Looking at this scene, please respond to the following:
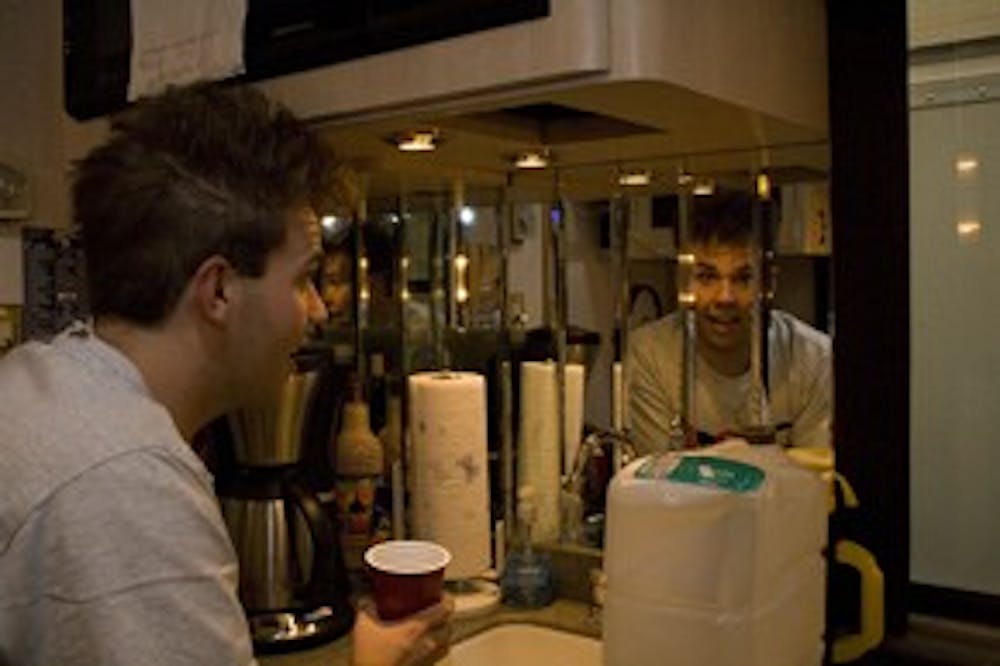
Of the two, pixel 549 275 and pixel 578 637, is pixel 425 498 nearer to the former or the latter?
pixel 578 637

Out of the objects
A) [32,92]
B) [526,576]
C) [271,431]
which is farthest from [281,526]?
[32,92]

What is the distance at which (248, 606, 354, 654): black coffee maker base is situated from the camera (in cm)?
128

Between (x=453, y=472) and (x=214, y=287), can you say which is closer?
(x=214, y=287)

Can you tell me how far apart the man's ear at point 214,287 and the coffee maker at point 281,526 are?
1.49 ft

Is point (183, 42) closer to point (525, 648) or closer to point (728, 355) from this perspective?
point (728, 355)

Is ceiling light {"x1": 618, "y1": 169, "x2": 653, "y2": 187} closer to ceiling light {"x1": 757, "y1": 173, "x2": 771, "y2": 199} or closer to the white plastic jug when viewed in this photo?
ceiling light {"x1": 757, "y1": 173, "x2": 771, "y2": 199}

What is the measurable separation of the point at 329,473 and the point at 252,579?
284 mm

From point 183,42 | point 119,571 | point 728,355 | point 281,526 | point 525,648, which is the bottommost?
point 525,648

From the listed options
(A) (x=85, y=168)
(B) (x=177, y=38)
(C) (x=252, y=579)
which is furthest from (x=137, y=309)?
(C) (x=252, y=579)

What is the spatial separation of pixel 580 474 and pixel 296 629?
1.56ft

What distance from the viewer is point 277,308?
0.91 m

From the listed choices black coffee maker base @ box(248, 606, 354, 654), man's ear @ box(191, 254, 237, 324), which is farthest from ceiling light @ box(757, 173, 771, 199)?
black coffee maker base @ box(248, 606, 354, 654)

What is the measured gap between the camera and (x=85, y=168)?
919 millimetres

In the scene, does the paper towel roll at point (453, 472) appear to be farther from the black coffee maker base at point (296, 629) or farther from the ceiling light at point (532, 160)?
the ceiling light at point (532, 160)
